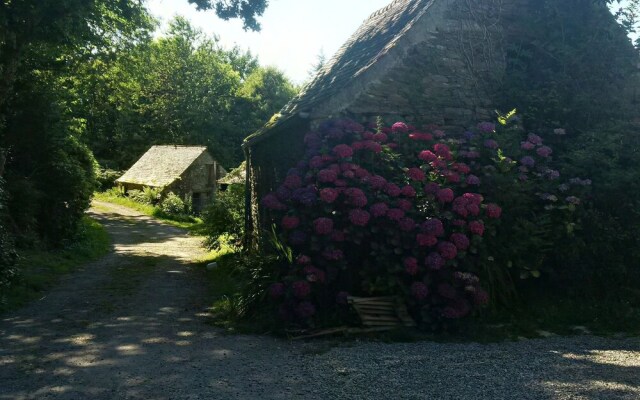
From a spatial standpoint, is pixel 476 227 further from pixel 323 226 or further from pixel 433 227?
pixel 323 226

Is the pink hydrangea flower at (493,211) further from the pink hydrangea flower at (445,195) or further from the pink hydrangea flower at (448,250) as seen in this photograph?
the pink hydrangea flower at (448,250)

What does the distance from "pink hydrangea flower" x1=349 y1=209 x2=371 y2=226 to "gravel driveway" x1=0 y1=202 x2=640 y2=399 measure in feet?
5.36

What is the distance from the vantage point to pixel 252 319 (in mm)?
7895

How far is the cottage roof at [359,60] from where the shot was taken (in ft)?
32.3

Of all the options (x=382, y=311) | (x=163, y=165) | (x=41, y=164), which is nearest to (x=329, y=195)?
(x=382, y=311)

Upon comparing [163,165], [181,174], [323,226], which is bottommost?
[323,226]

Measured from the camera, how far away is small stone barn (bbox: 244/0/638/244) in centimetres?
1006

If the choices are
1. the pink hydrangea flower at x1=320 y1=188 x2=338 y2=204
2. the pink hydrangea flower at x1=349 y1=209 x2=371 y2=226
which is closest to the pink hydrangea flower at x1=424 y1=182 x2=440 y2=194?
the pink hydrangea flower at x1=349 y1=209 x2=371 y2=226

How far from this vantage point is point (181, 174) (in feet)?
124

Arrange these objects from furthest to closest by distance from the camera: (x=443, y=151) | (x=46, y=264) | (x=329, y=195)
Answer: (x=46, y=264) < (x=443, y=151) < (x=329, y=195)

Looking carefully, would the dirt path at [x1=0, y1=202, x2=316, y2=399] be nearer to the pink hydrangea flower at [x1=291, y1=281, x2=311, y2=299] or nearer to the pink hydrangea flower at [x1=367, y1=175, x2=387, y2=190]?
the pink hydrangea flower at [x1=291, y1=281, x2=311, y2=299]

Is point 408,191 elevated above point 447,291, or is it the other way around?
point 408,191

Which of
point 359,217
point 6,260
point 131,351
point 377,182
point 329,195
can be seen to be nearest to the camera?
point 131,351

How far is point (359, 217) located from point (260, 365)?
246cm
